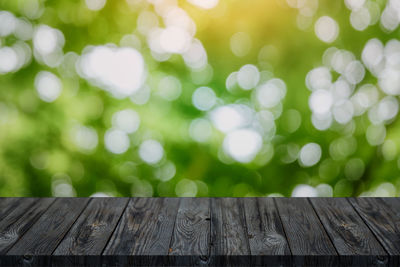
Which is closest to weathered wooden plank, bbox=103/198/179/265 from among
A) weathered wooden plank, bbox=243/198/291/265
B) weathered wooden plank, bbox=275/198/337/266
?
weathered wooden plank, bbox=243/198/291/265

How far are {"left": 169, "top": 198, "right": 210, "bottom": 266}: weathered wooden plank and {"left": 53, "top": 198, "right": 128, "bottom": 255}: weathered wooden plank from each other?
0.23 metres

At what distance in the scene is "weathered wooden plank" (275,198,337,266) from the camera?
159 centimetres

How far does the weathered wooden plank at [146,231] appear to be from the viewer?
1605mm

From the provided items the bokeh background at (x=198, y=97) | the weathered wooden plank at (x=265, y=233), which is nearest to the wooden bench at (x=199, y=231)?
the weathered wooden plank at (x=265, y=233)

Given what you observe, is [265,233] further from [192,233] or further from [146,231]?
[146,231]

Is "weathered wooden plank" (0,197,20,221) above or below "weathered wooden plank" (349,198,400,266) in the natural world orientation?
below

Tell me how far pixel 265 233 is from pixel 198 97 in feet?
3.54

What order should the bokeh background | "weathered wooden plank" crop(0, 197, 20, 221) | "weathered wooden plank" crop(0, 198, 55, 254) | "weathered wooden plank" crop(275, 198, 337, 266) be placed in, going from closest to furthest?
"weathered wooden plank" crop(275, 198, 337, 266)
"weathered wooden plank" crop(0, 198, 55, 254)
"weathered wooden plank" crop(0, 197, 20, 221)
the bokeh background

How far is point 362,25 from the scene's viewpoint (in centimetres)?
265

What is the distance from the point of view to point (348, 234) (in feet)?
5.82

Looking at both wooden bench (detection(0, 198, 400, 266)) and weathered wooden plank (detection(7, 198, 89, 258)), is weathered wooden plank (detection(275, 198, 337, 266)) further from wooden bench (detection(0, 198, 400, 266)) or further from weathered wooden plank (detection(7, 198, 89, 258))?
weathered wooden plank (detection(7, 198, 89, 258))

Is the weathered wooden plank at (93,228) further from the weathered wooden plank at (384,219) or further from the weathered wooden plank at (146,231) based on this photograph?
the weathered wooden plank at (384,219)

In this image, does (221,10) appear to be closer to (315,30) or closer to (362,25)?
(315,30)

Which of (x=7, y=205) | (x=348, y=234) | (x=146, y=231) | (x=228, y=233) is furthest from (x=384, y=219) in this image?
(x=7, y=205)
